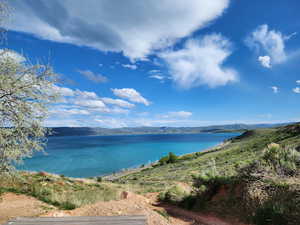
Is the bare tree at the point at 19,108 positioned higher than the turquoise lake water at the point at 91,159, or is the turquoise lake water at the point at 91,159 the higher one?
the bare tree at the point at 19,108

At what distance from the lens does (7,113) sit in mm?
5516

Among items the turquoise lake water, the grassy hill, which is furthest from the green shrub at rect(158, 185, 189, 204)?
the turquoise lake water

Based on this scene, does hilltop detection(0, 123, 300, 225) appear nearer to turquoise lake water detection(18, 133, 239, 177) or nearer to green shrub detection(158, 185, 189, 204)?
green shrub detection(158, 185, 189, 204)

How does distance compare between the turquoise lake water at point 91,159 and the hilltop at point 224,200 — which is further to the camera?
the turquoise lake water at point 91,159

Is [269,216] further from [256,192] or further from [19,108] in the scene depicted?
[19,108]

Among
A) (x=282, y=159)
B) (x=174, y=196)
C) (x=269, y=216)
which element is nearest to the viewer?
(x=269, y=216)

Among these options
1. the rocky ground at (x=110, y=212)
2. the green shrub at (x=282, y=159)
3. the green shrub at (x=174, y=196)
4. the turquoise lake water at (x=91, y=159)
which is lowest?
the turquoise lake water at (x=91, y=159)

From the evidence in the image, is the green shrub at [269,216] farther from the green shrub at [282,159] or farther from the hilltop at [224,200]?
the green shrub at [282,159]

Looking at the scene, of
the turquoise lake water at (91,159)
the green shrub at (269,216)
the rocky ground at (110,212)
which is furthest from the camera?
the turquoise lake water at (91,159)

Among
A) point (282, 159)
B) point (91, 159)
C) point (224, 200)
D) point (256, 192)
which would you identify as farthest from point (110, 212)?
point (91, 159)

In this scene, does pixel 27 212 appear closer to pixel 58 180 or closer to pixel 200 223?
pixel 200 223

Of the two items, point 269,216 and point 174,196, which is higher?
point 269,216

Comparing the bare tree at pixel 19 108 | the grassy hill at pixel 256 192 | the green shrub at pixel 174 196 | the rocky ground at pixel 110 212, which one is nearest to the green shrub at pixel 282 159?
the grassy hill at pixel 256 192

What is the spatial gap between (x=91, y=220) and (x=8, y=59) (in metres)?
5.32
